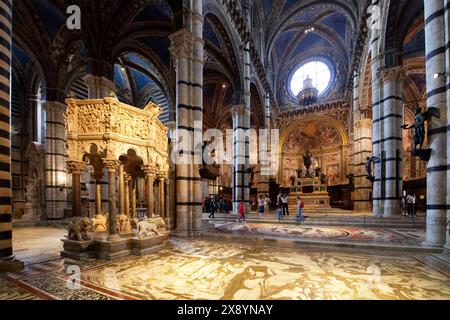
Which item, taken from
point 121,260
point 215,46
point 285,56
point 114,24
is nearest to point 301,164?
point 285,56

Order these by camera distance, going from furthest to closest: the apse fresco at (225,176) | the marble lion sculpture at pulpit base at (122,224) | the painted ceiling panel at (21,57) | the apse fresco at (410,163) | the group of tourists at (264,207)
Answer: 1. the apse fresco at (225,176)
2. the apse fresco at (410,163)
3. the painted ceiling panel at (21,57)
4. the group of tourists at (264,207)
5. the marble lion sculpture at pulpit base at (122,224)

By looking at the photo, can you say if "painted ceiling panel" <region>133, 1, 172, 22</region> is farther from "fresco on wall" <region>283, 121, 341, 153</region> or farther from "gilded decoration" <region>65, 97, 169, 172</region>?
"fresco on wall" <region>283, 121, 341, 153</region>

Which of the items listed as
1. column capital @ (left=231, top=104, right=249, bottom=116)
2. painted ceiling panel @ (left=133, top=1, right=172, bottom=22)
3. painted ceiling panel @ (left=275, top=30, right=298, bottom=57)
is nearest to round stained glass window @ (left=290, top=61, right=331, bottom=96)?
painted ceiling panel @ (left=275, top=30, right=298, bottom=57)

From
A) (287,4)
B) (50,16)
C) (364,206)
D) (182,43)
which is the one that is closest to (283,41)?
(287,4)

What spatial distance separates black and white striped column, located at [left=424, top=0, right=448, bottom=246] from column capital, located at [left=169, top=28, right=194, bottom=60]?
7.63 meters

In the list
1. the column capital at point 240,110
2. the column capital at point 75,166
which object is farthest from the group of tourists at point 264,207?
the column capital at point 75,166

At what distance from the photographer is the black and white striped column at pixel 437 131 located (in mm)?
5988

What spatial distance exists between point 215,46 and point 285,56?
15.9 m

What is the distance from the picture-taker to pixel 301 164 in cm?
2845

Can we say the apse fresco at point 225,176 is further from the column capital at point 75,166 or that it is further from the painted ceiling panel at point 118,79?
the column capital at point 75,166

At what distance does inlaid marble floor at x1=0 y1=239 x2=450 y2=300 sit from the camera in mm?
3442

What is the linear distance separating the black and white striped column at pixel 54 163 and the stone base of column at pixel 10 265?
1220 cm

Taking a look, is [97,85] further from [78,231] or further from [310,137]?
[310,137]

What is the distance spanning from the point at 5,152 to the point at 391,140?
46.2 ft
